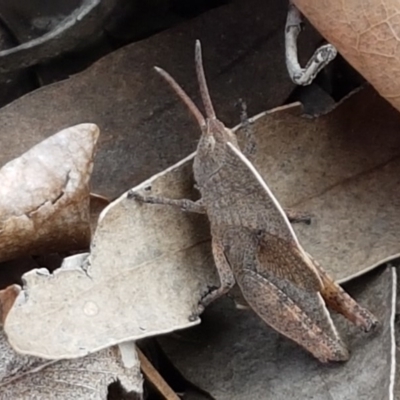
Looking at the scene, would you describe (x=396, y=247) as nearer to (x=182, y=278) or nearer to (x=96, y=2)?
(x=182, y=278)

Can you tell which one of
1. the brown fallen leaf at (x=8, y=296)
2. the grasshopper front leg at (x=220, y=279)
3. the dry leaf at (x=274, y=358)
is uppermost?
the brown fallen leaf at (x=8, y=296)

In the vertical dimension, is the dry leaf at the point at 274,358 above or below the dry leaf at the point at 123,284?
below

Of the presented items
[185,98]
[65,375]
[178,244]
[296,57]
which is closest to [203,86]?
[185,98]

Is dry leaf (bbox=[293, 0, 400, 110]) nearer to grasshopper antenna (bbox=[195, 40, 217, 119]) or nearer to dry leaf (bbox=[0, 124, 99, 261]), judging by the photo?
grasshopper antenna (bbox=[195, 40, 217, 119])

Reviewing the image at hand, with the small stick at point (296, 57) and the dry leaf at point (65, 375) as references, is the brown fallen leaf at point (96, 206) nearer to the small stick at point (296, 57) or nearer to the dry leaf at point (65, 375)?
the dry leaf at point (65, 375)

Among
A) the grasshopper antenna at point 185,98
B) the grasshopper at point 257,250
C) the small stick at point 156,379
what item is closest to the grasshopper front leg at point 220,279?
the grasshopper at point 257,250

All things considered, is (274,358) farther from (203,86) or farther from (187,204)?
(203,86)

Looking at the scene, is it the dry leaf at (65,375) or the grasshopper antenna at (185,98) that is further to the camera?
the grasshopper antenna at (185,98)

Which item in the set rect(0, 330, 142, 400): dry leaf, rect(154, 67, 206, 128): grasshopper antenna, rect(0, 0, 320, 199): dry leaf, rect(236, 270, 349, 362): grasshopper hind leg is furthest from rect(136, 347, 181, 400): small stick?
rect(154, 67, 206, 128): grasshopper antenna
